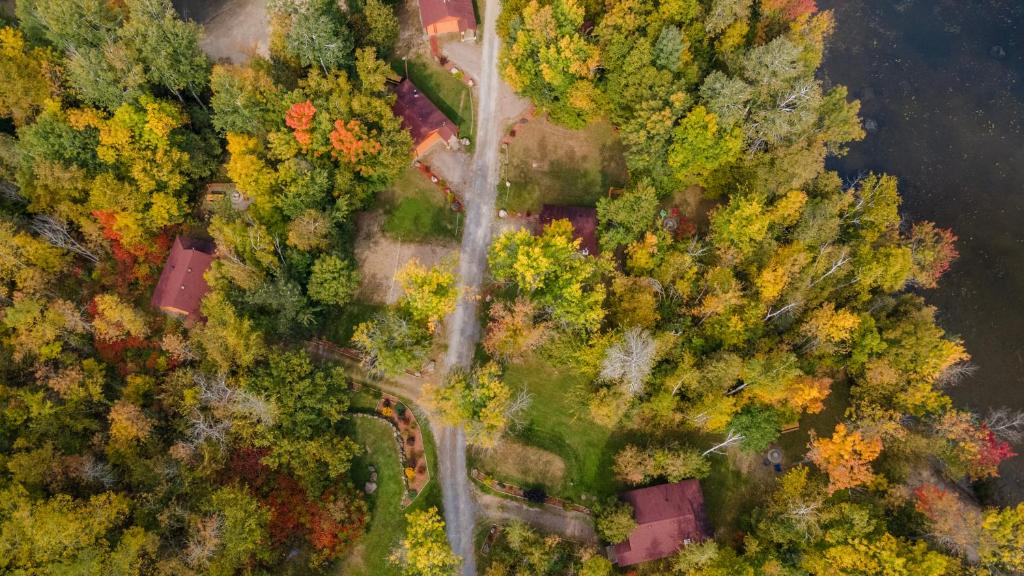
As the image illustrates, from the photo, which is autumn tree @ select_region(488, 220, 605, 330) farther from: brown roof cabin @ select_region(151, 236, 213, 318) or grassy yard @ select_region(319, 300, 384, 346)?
brown roof cabin @ select_region(151, 236, 213, 318)

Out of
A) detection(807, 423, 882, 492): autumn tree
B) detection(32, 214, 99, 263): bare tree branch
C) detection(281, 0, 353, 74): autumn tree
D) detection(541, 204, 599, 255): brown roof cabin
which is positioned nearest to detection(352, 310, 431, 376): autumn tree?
detection(541, 204, 599, 255): brown roof cabin

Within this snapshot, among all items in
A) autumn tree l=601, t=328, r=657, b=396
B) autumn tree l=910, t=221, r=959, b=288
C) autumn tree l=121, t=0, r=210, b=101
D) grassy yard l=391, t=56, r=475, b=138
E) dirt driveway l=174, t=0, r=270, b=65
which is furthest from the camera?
dirt driveway l=174, t=0, r=270, b=65

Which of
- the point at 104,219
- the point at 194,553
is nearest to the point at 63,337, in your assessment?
the point at 104,219

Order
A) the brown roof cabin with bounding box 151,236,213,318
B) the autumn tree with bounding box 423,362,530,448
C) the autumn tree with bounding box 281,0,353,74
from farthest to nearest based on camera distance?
the brown roof cabin with bounding box 151,236,213,318
the autumn tree with bounding box 281,0,353,74
the autumn tree with bounding box 423,362,530,448

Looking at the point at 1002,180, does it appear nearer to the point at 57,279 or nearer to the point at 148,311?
the point at 148,311

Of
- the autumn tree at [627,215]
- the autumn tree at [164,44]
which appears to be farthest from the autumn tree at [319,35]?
the autumn tree at [627,215]
